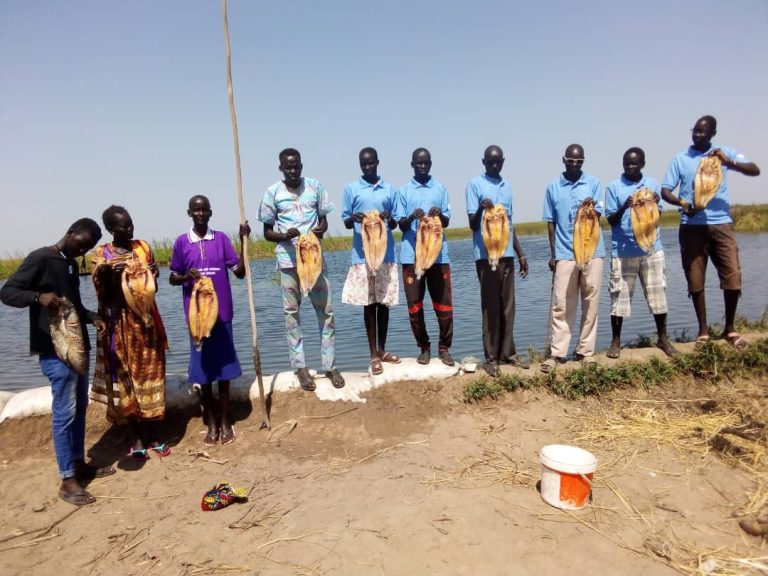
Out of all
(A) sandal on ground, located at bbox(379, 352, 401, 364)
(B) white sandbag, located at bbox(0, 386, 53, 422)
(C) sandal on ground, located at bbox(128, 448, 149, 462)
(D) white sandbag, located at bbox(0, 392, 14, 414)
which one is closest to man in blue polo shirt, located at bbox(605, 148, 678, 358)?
(A) sandal on ground, located at bbox(379, 352, 401, 364)

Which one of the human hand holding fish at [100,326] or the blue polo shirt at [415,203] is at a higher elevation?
the blue polo shirt at [415,203]

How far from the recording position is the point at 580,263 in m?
5.16

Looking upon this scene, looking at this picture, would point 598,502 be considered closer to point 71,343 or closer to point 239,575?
point 239,575

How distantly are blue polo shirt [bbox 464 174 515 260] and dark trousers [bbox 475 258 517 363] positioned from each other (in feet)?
0.49

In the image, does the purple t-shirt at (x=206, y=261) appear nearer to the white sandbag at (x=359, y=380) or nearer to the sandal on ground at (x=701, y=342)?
the white sandbag at (x=359, y=380)

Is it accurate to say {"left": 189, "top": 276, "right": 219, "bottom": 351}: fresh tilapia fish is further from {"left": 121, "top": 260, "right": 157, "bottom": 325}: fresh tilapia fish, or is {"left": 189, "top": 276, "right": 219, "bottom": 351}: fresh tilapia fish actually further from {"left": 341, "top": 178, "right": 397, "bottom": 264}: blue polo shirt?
{"left": 341, "top": 178, "right": 397, "bottom": 264}: blue polo shirt

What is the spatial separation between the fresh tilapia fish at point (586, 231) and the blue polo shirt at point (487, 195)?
2.29 feet

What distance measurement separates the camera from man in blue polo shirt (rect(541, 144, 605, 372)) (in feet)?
17.2

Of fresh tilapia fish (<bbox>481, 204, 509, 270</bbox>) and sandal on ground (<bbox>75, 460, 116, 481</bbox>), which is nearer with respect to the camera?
sandal on ground (<bbox>75, 460, 116, 481</bbox>)

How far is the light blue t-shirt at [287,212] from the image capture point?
193 inches

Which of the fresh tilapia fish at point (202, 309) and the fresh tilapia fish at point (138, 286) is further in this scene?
the fresh tilapia fish at point (202, 309)

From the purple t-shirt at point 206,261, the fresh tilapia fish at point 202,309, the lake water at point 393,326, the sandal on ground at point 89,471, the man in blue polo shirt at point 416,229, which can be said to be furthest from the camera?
the lake water at point 393,326

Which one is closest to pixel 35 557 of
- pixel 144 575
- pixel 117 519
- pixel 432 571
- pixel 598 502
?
pixel 117 519

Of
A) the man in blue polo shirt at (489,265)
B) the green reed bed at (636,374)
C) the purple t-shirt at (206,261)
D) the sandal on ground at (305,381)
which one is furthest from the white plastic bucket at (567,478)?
the purple t-shirt at (206,261)
